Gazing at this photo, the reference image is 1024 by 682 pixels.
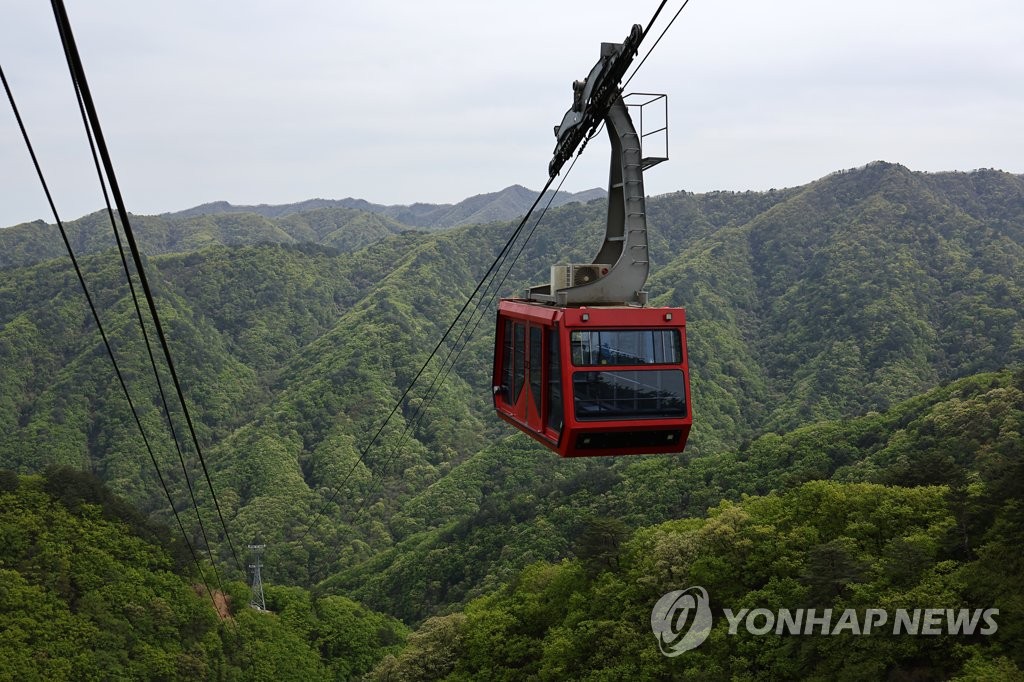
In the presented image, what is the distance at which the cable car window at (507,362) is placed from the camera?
1457cm

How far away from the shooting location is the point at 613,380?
1123 cm

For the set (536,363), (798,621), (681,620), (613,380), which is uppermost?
(536,363)

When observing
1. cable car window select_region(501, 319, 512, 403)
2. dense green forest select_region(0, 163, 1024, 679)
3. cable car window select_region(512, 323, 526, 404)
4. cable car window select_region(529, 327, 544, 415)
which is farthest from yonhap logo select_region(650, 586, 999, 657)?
cable car window select_region(529, 327, 544, 415)

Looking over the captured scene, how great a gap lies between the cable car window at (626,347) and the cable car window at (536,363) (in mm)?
1051

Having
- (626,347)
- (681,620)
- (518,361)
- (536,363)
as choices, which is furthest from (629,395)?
(681,620)

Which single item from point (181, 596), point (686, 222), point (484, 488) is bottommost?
point (484, 488)

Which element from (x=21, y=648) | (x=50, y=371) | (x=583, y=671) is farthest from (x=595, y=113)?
(x=50, y=371)

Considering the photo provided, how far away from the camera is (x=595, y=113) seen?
A: 38.9 ft

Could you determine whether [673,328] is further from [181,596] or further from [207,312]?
[207,312]

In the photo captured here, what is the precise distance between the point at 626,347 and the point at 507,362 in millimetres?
4035

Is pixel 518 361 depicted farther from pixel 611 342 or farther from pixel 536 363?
pixel 611 342

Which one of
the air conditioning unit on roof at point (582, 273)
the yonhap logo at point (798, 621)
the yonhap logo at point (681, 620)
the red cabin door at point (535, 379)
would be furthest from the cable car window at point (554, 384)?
the yonhap logo at point (681, 620)

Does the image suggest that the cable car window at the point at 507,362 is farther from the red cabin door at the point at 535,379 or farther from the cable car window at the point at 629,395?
the cable car window at the point at 629,395

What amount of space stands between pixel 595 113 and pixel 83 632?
36.8 m
